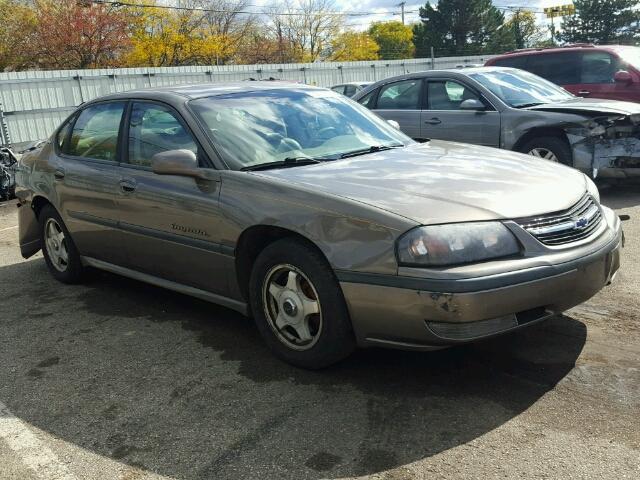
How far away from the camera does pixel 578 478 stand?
8.31 ft

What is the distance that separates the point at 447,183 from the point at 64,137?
11.2 ft

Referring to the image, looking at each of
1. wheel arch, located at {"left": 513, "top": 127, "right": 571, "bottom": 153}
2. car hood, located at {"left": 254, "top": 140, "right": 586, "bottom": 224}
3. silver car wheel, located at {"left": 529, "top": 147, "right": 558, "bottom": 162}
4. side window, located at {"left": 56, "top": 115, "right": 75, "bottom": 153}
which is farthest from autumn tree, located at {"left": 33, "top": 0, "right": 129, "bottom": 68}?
car hood, located at {"left": 254, "top": 140, "right": 586, "bottom": 224}

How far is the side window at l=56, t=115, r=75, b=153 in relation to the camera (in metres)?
5.41

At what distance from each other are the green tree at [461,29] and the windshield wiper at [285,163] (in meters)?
64.0

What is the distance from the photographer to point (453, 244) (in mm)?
3020

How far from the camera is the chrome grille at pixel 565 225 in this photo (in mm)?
3178

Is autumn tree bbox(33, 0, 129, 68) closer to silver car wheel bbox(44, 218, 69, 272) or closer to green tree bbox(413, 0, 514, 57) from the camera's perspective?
silver car wheel bbox(44, 218, 69, 272)

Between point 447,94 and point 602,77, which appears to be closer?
point 447,94

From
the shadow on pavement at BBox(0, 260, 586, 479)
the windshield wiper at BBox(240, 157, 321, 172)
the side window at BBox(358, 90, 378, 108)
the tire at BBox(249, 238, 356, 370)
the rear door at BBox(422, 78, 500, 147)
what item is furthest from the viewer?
the side window at BBox(358, 90, 378, 108)

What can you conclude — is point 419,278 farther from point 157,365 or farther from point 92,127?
point 92,127

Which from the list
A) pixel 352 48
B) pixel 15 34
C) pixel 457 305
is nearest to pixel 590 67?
pixel 457 305

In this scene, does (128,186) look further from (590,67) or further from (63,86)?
(63,86)

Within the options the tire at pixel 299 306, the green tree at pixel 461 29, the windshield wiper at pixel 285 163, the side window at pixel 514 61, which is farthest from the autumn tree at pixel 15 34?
the green tree at pixel 461 29

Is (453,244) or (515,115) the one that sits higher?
(515,115)
